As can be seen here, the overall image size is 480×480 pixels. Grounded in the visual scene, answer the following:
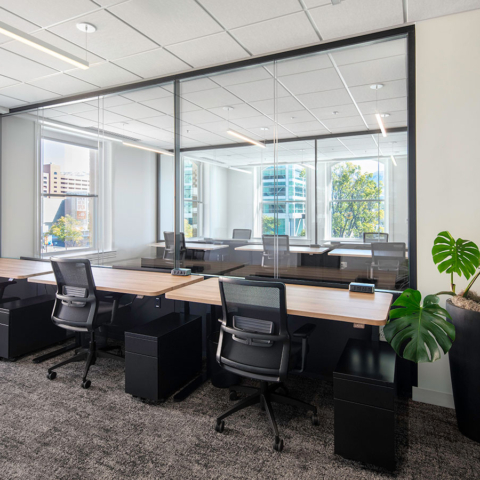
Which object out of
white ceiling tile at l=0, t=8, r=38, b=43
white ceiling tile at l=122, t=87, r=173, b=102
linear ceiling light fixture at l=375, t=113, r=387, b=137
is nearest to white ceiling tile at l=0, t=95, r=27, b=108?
white ceiling tile at l=122, t=87, r=173, b=102

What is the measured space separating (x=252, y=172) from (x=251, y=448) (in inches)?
84.3

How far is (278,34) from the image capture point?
2646 millimetres

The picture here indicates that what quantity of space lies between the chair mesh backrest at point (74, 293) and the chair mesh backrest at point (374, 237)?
210 centimetres

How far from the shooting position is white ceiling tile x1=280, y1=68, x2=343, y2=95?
3.00 metres

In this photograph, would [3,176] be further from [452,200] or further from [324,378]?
[452,200]

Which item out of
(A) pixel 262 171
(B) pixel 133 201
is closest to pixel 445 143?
(A) pixel 262 171

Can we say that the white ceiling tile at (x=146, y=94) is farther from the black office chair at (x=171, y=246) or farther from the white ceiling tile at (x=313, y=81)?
the black office chair at (x=171, y=246)

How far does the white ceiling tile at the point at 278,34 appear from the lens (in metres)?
2.48

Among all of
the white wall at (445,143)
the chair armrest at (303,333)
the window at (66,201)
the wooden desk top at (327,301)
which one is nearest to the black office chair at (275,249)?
the wooden desk top at (327,301)

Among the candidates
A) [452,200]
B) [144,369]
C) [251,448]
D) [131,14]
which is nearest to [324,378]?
[251,448]

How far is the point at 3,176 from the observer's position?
14.5ft

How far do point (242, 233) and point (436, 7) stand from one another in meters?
→ 2.12

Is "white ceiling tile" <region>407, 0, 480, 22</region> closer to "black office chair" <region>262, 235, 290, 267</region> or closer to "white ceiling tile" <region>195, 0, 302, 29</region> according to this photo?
"white ceiling tile" <region>195, 0, 302, 29</region>

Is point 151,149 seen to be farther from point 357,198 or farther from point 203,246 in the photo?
point 357,198
